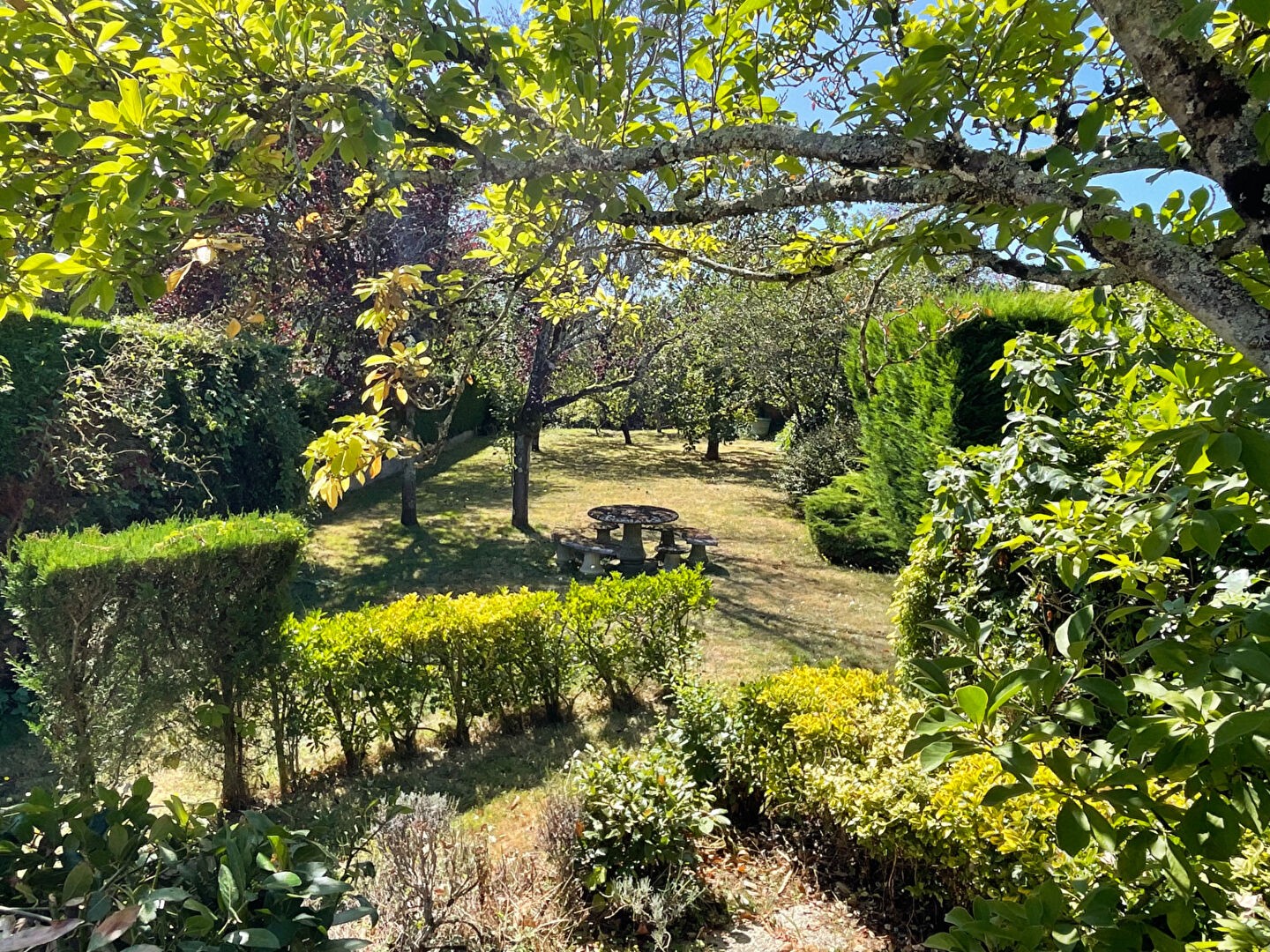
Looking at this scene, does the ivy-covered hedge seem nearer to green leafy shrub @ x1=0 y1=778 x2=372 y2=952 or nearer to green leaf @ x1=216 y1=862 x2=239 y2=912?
green leafy shrub @ x1=0 y1=778 x2=372 y2=952

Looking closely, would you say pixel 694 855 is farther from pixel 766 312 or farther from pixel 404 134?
pixel 766 312

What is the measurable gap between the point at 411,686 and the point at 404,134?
13.6 ft

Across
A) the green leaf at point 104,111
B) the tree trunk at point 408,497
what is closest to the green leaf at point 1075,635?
the green leaf at point 104,111

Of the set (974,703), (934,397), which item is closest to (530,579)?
(934,397)

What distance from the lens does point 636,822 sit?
10.9ft

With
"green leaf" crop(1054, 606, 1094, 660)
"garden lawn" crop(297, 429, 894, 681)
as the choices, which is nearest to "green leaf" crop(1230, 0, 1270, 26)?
"green leaf" crop(1054, 606, 1094, 660)

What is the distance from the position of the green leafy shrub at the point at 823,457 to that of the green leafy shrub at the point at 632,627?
7998mm

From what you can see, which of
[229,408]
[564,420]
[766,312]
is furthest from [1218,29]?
[564,420]

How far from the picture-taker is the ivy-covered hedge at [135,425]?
244 inches

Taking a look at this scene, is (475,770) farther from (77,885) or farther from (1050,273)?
(1050,273)

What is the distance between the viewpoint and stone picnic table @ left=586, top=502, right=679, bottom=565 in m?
10.2

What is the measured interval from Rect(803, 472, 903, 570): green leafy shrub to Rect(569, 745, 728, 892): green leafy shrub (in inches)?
289

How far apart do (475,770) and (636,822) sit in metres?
2.03

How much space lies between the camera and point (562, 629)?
568 cm
